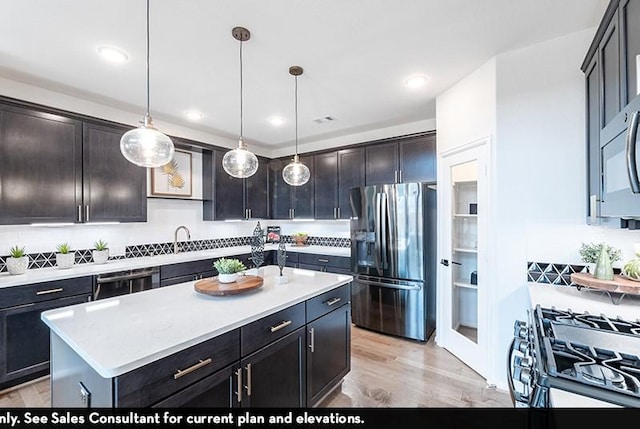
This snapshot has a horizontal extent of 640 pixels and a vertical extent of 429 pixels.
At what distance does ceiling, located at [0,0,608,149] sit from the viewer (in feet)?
5.86

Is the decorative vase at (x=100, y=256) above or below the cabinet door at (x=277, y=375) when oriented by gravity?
above

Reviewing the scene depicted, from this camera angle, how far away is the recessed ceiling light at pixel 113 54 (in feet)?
7.14

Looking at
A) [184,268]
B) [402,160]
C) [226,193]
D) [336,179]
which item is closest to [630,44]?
[402,160]

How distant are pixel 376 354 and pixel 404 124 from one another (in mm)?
3031

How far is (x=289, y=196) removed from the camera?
16.0 ft

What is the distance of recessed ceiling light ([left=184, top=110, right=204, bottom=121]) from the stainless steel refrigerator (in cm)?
231

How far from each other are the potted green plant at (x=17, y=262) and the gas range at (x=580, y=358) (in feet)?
12.6

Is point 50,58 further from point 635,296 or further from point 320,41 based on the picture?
point 635,296

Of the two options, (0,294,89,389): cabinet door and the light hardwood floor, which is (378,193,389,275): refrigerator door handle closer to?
the light hardwood floor

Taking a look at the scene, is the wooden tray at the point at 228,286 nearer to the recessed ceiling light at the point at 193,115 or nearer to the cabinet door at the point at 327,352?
the cabinet door at the point at 327,352

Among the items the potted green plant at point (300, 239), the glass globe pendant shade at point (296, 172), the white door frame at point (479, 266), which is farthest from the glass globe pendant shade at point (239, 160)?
the potted green plant at point (300, 239)

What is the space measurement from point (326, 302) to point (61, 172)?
114 inches

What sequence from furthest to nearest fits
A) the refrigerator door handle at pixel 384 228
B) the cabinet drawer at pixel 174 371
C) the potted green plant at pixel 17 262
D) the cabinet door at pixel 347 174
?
1. the cabinet door at pixel 347 174
2. the refrigerator door handle at pixel 384 228
3. the potted green plant at pixel 17 262
4. the cabinet drawer at pixel 174 371

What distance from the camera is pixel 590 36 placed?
2018 millimetres
